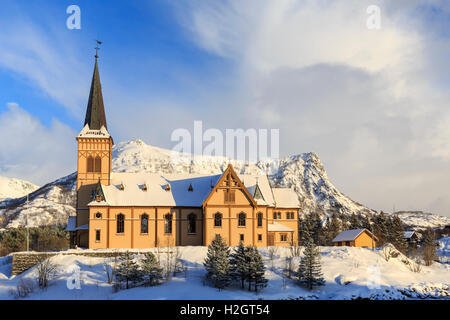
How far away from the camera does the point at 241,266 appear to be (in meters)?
39.5

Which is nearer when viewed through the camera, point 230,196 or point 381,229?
point 230,196

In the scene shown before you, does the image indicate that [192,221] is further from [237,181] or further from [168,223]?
[237,181]

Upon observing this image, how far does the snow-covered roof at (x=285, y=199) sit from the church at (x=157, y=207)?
4.48 feet

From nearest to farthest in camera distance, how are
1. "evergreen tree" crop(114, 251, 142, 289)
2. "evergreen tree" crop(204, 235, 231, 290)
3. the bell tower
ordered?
"evergreen tree" crop(204, 235, 231, 290) → "evergreen tree" crop(114, 251, 142, 289) → the bell tower

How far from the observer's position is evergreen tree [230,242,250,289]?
39.2 m

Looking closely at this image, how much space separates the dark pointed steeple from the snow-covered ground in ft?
68.9

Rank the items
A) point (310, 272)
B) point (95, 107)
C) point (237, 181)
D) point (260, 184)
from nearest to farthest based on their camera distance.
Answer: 1. point (310, 272)
2. point (237, 181)
3. point (95, 107)
4. point (260, 184)

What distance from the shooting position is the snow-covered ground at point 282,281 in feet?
123

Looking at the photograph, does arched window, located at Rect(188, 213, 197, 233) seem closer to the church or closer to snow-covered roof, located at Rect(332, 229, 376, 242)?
the church

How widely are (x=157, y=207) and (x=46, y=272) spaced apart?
18.3 m

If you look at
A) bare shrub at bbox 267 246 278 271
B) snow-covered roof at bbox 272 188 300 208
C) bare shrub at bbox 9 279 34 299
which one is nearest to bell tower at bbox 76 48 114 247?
bare shrub at bbox 9 279 34 299

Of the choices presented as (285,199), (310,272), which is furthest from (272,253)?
(285,199)

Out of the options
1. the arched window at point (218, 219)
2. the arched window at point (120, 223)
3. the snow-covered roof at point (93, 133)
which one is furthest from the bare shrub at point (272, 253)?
the snow-covered roof at point (93, 133)
